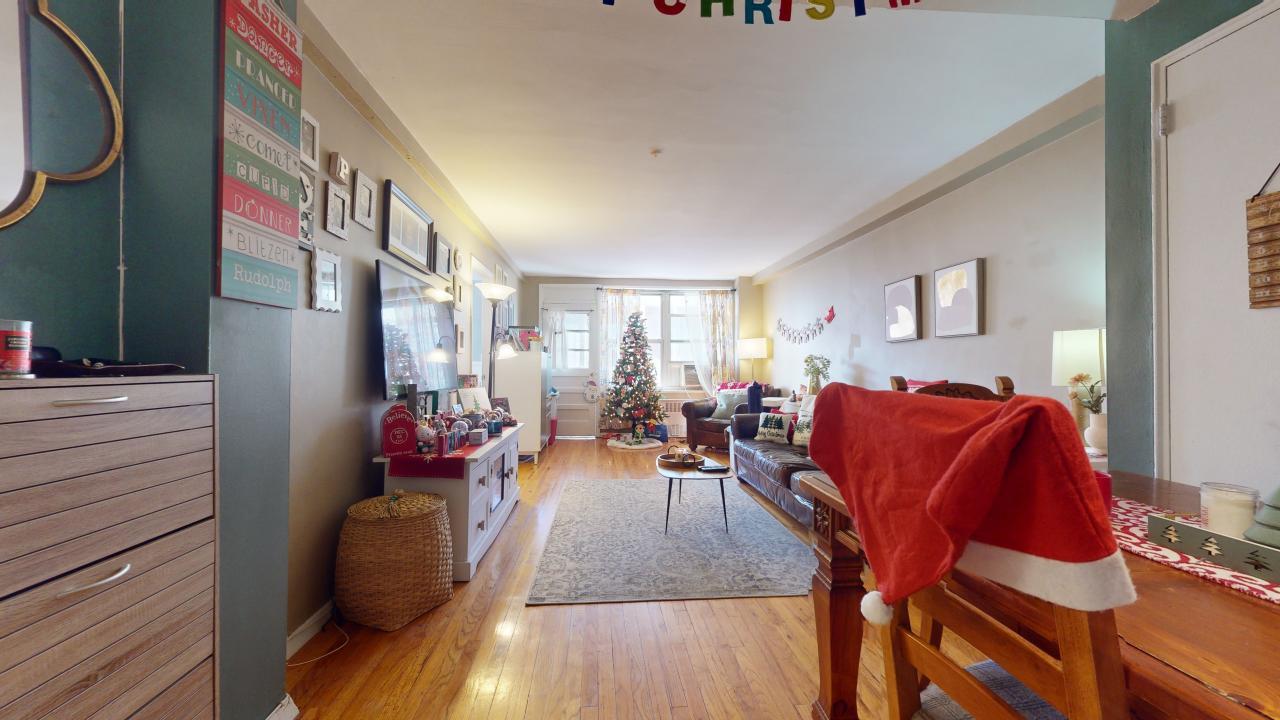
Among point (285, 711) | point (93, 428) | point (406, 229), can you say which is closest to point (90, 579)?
point (93, 428)

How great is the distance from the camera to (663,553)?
295 centimetres

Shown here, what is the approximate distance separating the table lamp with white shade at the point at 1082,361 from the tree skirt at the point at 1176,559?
1579 mm

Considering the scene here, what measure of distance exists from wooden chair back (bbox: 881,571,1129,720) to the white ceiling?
212cm

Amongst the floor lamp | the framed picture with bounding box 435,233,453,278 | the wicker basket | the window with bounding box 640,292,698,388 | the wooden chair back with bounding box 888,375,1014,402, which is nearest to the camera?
the wooden chair back with bounding box 888,375,1014,402

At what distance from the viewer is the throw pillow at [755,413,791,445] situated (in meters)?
4.45

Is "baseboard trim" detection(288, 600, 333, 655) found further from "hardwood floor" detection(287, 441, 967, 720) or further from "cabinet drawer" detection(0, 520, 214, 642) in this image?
"cabinet drawer" detection(0, 520, 214, 642)

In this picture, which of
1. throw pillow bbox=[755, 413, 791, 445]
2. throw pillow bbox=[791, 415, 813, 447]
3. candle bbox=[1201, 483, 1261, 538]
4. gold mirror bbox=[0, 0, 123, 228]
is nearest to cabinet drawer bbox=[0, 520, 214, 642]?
gold mirror bbox=[0, 0, 123, 228]

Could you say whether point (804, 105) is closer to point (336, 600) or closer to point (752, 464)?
point (752, 464)

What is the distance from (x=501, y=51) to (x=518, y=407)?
159 inches

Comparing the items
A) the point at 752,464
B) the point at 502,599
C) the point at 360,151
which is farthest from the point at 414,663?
the point at 752,464

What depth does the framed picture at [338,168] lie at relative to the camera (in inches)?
87.0

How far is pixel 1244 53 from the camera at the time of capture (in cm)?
133

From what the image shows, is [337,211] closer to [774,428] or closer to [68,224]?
[68,224]

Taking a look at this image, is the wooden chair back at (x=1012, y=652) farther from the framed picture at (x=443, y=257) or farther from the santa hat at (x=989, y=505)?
the framed picture at (x=443, y=257)
